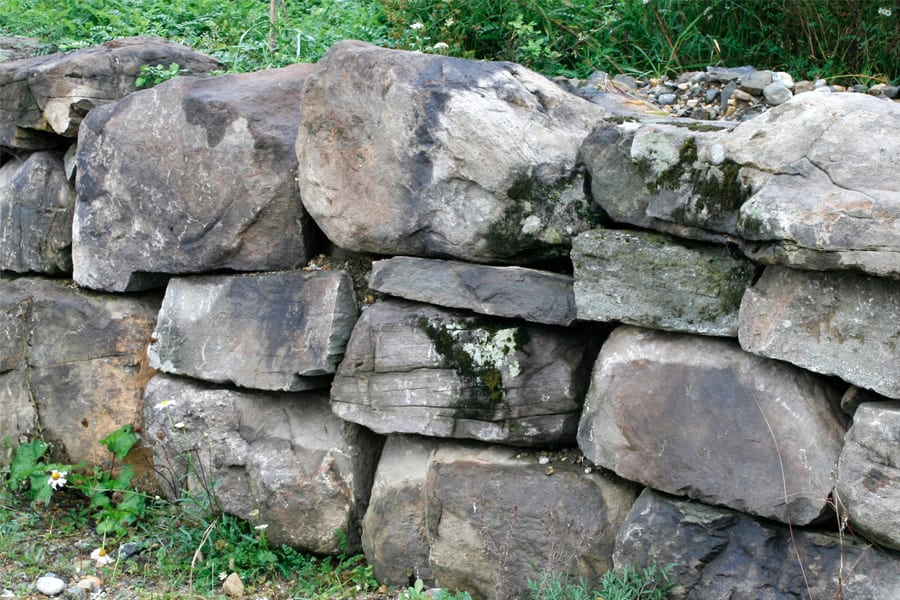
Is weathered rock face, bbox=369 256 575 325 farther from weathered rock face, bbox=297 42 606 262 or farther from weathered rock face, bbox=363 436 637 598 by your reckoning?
weathered rock face, bbox=363 436 637 598

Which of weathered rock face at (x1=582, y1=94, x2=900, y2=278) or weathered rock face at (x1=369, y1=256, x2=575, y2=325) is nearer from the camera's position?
weathered rock face at (x1=582, y1=94, x2=900, y2=278)

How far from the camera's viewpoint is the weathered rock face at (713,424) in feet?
8.72

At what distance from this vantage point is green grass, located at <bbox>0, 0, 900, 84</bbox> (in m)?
3.71

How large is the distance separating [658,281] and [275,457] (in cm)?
160

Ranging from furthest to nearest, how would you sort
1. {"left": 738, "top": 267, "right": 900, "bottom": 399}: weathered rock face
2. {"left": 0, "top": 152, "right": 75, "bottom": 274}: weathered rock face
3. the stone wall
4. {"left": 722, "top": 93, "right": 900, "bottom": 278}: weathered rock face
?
{"left": 0, "top": 152, "right": 75, "bottom": 274}: weathered rock face
the stone wall
{"left": 738, "top": 267, "right": 900, "bottom": 399}: weathered rock face
{"left": 722, "top": 93, "right": 900, "bottom": 278}: weathered rock face

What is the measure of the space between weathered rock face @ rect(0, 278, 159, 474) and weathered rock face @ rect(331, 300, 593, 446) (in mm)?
1176

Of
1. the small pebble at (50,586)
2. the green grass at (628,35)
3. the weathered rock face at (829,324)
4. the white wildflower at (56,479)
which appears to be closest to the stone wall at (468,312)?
the weathered rock face at (829,324)

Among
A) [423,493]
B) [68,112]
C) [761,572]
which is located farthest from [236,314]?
[761,572]

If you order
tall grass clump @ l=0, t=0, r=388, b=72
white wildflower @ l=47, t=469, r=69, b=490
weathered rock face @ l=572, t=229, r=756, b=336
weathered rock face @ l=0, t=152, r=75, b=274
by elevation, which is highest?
weathered rock face @ l=572, t=229, r=756, b=336

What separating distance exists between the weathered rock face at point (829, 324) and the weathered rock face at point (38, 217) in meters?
2.92

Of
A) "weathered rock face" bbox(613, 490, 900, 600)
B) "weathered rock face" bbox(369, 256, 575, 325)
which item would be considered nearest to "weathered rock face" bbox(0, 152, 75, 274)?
"weathered rock face" bbox(369, 256, 575, 325)

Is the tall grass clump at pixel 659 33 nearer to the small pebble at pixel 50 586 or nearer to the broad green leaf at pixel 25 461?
the broad green leaf at pixel 25 461

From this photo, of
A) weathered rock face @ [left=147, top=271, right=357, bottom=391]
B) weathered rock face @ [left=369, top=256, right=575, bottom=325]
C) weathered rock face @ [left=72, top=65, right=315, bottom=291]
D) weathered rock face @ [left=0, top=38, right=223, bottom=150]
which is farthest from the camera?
weathered rock face @ [left=0, top=38, right=223, bottom=150]

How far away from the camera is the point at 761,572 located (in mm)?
2730
